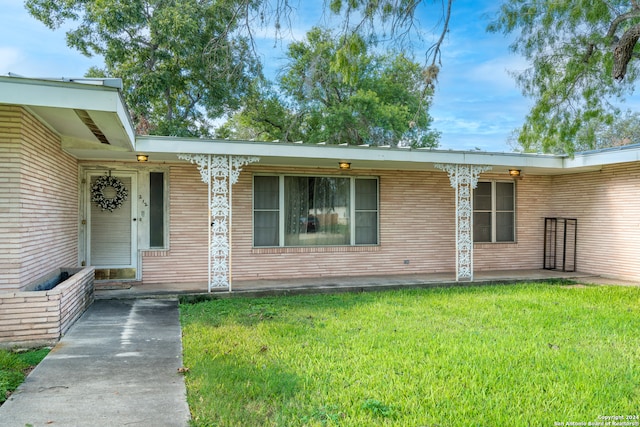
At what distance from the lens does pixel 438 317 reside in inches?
228

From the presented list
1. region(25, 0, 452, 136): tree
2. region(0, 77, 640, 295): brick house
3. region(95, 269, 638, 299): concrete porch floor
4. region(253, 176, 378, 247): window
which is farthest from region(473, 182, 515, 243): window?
region(25, 0, 452, 136): tree

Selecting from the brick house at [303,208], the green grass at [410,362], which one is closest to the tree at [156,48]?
the brick house at [303,208]

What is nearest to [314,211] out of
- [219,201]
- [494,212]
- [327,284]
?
[327,284]

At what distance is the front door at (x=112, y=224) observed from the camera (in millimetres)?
7910

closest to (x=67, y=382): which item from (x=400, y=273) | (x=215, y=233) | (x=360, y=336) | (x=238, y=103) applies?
(x=360, y=336)

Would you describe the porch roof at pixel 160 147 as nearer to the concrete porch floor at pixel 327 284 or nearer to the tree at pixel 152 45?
the concrete porch floor at pixel 327 284

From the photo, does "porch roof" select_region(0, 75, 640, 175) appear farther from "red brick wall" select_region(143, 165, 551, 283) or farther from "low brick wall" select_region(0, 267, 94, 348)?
"low brick wall" select_region(0, 267, 94, 348)

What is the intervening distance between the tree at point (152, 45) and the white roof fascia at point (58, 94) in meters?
7.91

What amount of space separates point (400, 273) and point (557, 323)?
4.19 meters

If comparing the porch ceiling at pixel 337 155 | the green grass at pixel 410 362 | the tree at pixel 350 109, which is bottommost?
the green grass at pixel 410 362

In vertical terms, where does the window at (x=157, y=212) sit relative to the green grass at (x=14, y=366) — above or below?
above

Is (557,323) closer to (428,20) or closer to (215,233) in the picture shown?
(428,20)

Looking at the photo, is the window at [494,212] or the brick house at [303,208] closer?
the brick house at [303,208]

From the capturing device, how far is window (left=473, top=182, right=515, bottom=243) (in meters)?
10.2
